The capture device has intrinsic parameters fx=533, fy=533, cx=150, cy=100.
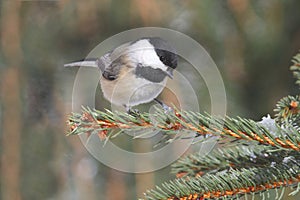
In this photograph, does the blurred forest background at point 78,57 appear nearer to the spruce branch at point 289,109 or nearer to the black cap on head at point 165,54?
the black cap on head at point 165,54

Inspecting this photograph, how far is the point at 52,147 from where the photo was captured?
1.13m

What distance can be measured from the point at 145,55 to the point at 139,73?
3cm

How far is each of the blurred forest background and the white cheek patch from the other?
0.22 metres

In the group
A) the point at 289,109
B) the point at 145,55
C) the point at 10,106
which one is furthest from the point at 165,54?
the point at 10,106

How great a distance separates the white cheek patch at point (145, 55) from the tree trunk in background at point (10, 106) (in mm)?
309

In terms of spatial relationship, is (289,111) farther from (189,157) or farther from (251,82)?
(251,82)

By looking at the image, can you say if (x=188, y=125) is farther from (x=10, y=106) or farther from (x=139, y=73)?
(x=10, y=106)

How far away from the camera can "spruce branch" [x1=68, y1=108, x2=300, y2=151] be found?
516 mm

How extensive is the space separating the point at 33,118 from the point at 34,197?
167 mm

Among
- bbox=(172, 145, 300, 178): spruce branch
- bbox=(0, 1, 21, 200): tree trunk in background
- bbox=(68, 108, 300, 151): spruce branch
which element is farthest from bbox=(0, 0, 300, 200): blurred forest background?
bbox=(68, 108, 300, 151): spruce branch

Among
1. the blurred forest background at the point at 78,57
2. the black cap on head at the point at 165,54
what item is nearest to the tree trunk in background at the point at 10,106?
the blurred forest background at the point at 78,57

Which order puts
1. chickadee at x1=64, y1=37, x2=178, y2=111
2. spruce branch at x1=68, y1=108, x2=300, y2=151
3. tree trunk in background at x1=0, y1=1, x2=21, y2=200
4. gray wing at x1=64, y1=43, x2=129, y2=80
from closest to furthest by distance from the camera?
spruce branch at x1=68, y1=108, x2=300, y2=151 → chickadee at x1=64, y1=37, x2=178, y2=111 → gray wing at x1=64, y1=43, x2=129, y2=80 → tree trunk in background at x1=0, y1=1, x2=21, y2=200

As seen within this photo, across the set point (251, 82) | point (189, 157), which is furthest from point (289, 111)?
point (251, 82)

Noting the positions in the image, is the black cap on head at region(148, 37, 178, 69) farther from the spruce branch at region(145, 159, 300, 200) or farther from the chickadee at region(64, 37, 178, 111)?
the spruce branch at region(145, 159, 300, 200)
